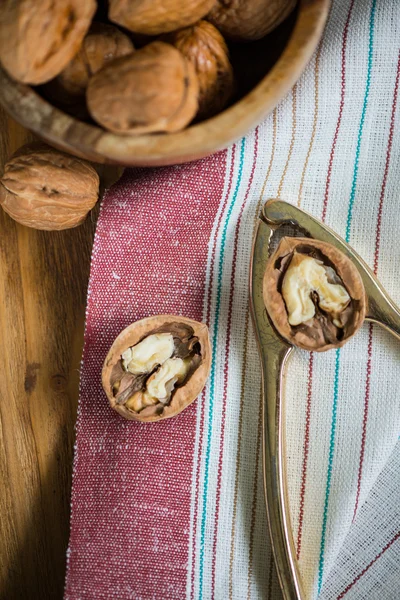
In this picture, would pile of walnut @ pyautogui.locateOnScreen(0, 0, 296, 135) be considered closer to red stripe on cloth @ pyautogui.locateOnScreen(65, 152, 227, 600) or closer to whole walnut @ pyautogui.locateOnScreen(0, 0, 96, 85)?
whole walnut @ pyautogui.locateOnScreen(0, 0, 96, 85)

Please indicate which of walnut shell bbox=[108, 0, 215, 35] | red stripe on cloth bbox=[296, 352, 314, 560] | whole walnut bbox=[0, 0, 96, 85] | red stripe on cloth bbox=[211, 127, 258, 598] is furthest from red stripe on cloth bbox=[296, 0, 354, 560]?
whole walnut bbox=[0, 0, 96, 85]

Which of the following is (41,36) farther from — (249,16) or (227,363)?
(227,363)

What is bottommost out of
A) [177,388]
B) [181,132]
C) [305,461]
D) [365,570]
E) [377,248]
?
[365,570]

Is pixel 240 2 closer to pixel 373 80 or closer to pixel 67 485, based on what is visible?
pixel 373 80

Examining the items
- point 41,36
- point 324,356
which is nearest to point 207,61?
point 41,36

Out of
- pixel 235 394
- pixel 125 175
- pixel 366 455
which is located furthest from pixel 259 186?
pixel 366 455
